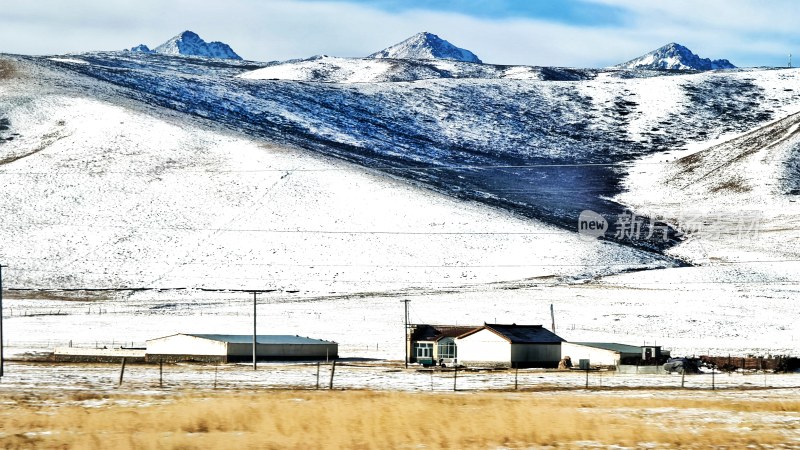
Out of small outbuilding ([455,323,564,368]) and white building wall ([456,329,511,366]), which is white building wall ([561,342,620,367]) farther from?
white building wall ([456,329,511,366])

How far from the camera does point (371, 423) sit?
29.9 m

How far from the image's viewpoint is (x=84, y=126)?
18650cm

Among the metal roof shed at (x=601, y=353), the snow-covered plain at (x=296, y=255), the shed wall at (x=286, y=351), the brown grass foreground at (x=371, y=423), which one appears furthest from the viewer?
the snow-covered plain at (x=296, y=255)

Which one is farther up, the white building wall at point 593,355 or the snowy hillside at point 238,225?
the snowy hillside at point 238,225

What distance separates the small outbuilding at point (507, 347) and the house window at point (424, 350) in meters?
1.87

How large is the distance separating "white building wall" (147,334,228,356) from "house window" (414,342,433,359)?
12630 millimetres

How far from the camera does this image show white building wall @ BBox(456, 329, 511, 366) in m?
71.7

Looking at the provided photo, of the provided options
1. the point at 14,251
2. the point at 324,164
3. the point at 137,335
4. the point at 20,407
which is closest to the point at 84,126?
the point at 324,164

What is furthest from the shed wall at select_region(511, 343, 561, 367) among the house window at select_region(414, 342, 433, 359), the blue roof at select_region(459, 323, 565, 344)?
the house window at select_region(414, 342, 433, 359)

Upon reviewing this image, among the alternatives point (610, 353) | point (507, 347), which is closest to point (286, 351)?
point (507, 347)

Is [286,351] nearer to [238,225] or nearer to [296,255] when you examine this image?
[296,255]

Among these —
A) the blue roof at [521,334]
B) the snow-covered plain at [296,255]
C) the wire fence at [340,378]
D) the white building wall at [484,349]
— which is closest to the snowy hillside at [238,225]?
the snow-covered plain at [296,255]

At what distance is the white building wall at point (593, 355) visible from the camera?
70.7 m

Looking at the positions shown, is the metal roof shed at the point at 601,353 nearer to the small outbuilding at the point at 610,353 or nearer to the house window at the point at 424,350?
the small outbuilding at the point at 610,353
